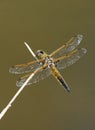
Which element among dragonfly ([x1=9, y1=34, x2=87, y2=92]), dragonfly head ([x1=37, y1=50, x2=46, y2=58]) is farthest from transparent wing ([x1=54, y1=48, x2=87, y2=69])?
dragonfly head ([x1=37, y1=50, x2=46, y2=58])

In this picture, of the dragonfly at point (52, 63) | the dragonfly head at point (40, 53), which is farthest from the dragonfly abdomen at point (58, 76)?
the dragonfly head at point (40, 53)

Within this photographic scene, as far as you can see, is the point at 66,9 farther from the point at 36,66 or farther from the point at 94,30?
the point at 36,66

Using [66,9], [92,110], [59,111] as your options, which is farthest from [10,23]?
[92,110]

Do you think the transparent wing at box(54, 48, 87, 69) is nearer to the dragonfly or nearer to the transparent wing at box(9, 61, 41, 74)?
the dragonfly

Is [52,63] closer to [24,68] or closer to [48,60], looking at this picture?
[48,60]

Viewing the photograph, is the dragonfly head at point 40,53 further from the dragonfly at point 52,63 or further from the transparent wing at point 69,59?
the transparent wing at point 69,59
